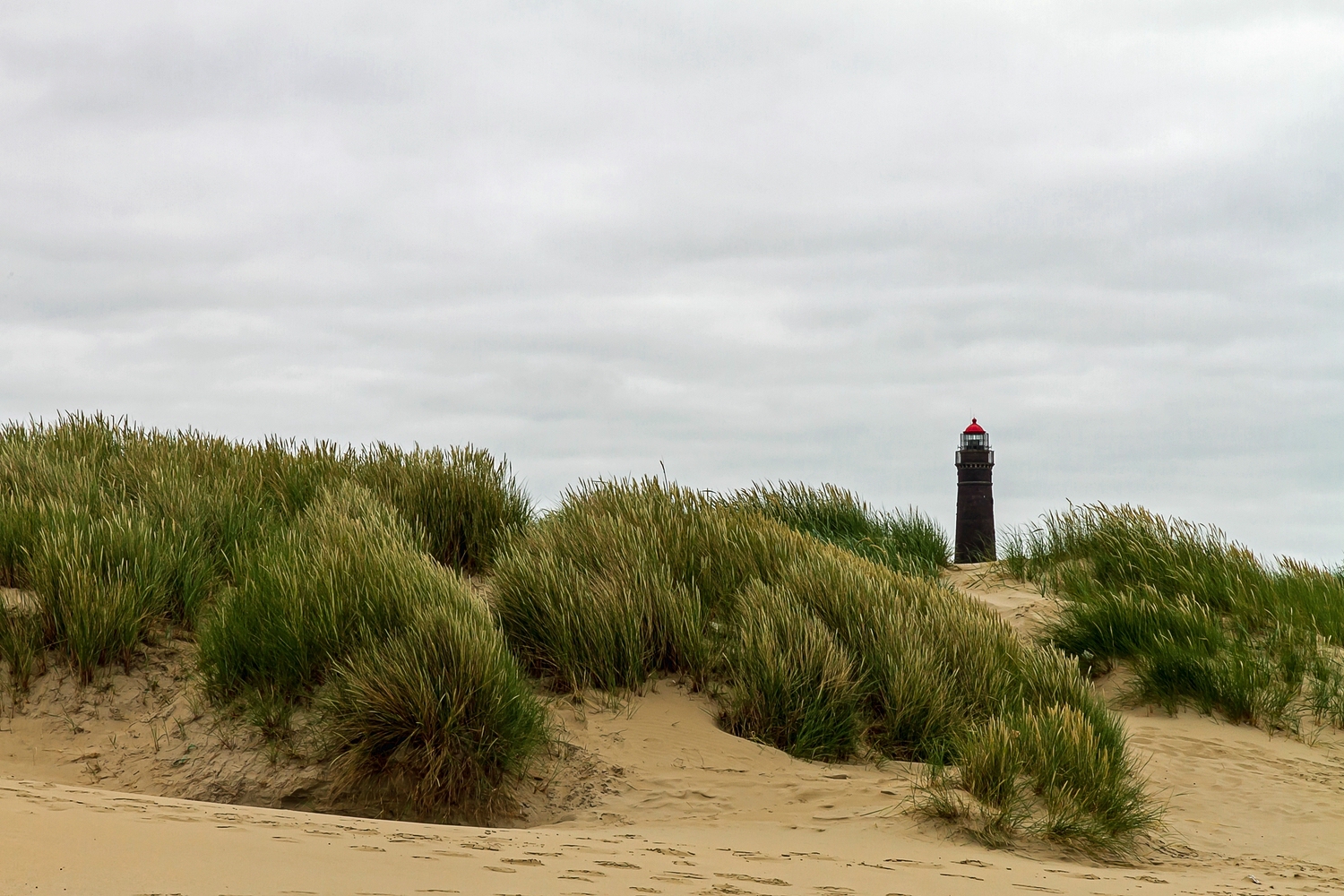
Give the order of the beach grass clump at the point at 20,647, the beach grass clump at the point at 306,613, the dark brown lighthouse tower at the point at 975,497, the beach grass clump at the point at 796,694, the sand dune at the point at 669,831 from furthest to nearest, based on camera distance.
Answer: the dark brown lighthouse tower at the point at 975,497 < the beach grass clump at the point at 20,647 < the beach grass clump at the point at 796,694 < the beach grass clump at the point at 306,613 < the sand dune at the point at 669,831

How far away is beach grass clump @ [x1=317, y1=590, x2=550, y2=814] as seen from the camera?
19.2ft

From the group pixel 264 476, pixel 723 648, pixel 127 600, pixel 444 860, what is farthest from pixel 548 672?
pixel 264 476

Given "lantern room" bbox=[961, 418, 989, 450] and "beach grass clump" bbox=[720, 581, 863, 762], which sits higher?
"lantern room" bbox=[961, 418, 989, 450]

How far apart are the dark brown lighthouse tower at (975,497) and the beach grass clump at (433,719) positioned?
9.78 m

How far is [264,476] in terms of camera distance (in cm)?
983

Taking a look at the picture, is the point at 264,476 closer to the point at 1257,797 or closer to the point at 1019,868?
the point at 1019,868

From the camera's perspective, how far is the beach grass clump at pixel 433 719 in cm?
584

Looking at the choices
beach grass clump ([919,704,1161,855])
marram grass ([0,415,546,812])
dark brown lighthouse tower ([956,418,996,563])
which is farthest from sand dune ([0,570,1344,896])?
dark brown lighthouse tower ([956,418,996,563])

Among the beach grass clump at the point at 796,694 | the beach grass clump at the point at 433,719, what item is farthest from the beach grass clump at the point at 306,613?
the beach grass clump at the point at 796,694

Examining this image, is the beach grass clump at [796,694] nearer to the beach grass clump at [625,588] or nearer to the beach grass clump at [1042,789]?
the beach grass clump at [625,588]

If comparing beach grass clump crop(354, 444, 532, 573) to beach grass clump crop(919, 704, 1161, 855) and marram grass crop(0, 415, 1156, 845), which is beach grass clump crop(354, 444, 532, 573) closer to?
marram grass crop(0, 415, 1156, 845)

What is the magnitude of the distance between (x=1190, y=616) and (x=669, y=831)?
5.77 metres

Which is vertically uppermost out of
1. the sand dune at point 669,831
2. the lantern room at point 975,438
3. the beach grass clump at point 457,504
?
the lantern room at point 975,438

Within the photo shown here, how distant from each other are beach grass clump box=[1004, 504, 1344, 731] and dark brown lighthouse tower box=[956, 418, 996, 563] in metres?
2.51
